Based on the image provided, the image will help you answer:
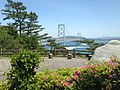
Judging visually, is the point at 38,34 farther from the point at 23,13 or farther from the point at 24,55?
the point at 24,55

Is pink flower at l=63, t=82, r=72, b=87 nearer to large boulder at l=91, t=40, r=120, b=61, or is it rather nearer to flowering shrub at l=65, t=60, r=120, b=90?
flowering shrub at l=65, t=60, r=120, b=90

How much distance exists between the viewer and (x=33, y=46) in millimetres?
35562

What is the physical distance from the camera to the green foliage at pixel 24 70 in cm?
Result: 626

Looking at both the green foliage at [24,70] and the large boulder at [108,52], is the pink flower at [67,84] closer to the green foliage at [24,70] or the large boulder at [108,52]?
the green foliage at [24,70]

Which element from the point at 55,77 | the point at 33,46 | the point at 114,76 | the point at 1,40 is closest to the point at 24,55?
the point at 55,77

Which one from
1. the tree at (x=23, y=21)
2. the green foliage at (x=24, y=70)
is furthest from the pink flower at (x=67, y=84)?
the tree at (x=23, y=21)

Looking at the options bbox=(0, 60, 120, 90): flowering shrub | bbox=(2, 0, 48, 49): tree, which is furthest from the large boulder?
bbox=(2, 0, 48, 49): tree

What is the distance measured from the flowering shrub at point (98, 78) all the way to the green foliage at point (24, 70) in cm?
87

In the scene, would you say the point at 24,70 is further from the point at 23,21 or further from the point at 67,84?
the point at 23,21

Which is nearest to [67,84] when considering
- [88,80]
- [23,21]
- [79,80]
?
[79,80]

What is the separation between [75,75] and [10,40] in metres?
25.0

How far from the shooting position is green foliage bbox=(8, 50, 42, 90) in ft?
20.5

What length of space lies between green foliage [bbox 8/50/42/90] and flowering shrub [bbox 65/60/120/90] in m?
0.87

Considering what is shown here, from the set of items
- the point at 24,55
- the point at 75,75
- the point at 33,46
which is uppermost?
the point at 24,55
